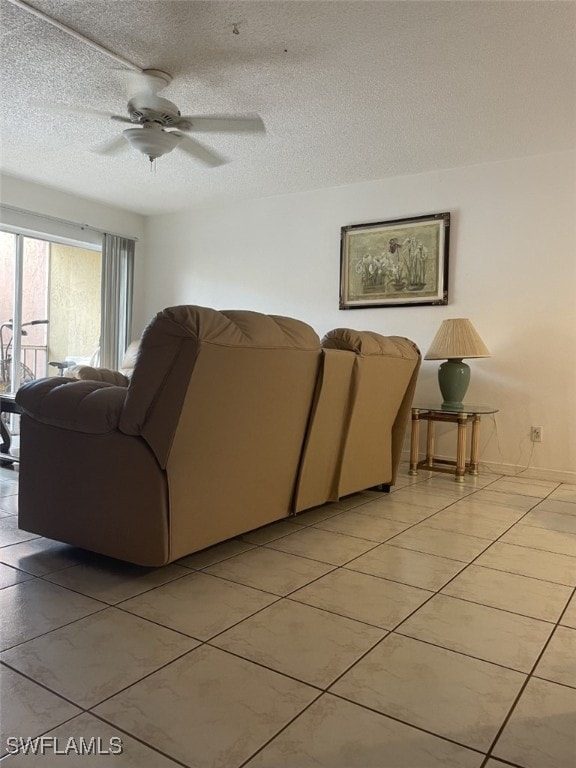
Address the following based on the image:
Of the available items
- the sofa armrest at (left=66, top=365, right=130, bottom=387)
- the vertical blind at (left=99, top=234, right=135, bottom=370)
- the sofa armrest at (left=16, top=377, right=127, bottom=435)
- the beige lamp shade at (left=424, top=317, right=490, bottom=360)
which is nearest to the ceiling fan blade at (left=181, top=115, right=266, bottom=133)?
the sofa armrest at (left=66, top=365, right=130, bottom=387)

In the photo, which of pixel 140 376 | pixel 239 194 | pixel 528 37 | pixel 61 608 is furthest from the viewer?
pixel 239 194

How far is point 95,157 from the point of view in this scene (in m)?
4.38

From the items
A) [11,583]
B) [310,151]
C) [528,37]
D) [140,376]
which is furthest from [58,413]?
[310,151]

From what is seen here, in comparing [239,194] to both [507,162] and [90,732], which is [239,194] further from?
[90,732]

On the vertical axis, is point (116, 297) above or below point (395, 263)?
below

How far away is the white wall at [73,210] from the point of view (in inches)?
197

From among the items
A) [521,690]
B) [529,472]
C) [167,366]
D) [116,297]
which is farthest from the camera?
[116,297]

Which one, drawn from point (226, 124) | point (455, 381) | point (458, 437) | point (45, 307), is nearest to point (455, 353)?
point (455, 381)

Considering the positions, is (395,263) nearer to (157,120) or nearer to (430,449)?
(430,449)

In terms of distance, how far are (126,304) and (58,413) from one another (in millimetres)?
4310

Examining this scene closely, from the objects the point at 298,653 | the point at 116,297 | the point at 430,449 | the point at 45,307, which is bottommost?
the point at 298,653

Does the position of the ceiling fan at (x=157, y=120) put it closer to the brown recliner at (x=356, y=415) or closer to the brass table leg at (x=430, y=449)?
the brown recliner at (x=356, y=415)

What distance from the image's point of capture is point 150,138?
117 inches

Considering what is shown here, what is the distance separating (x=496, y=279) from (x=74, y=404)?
129 inches
